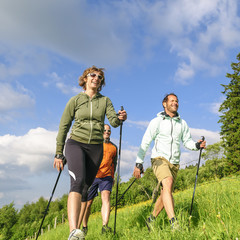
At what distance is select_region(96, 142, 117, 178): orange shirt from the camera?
5824 millimetres

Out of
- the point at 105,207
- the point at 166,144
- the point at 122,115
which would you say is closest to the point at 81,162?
the point at 122,115

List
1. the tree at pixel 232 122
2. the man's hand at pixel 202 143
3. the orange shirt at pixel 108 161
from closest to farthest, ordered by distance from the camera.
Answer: the man's hand at pixel 202 143
the orange shirt at pixel 108 161
the tree at pixel 232 122

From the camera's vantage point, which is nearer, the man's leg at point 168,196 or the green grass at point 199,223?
the green grass at point 199,223

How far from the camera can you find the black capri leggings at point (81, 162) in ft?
11.5

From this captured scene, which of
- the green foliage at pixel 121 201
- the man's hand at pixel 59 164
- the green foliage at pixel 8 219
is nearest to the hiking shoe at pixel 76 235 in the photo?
the man's hand at pixel 59 164

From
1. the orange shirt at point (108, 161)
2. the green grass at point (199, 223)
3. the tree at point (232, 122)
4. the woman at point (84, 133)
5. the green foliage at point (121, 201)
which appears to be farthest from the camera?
the green foliage at point (121, 201)

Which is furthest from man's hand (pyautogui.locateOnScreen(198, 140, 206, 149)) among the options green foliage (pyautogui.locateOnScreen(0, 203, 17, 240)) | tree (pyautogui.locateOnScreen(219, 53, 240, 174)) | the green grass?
green foliage (pyautogui.locateOnScreen(0, 203, 17, 240))

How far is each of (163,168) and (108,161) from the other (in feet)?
6.75

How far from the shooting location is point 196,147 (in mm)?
4633

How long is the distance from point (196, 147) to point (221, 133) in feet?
119

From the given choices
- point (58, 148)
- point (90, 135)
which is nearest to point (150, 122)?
point (90, 135)

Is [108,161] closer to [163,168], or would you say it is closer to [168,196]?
[163,168]

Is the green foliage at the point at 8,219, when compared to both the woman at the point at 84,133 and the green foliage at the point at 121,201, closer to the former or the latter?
the green foliage at the point at 121,201

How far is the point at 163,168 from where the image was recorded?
13.7ft
